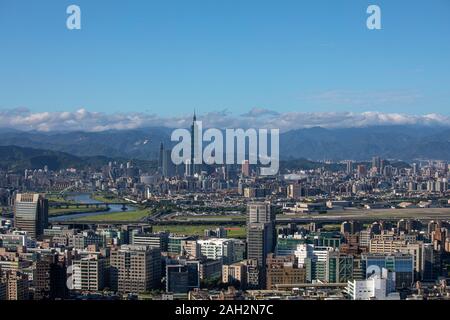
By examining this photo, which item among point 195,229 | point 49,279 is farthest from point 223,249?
point 195,229

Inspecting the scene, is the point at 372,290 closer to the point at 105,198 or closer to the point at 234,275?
the point at 234,275

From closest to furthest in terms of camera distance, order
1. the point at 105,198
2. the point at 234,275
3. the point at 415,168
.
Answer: the point at 234,275 < the point at 105,198 < the point at 415,168

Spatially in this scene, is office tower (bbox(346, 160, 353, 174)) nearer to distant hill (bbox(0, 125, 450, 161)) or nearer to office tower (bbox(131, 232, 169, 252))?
distant hill (bbox(0, 125, 450, 161))

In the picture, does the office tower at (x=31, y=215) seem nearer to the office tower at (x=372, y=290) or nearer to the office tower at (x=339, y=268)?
the office tower at (x=339, y=268)

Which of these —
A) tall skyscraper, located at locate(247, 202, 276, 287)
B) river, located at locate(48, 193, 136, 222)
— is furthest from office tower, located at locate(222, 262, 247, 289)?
river, located at locate(48, 193, 136, 222)

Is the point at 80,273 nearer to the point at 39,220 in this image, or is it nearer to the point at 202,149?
the point at 39,220
